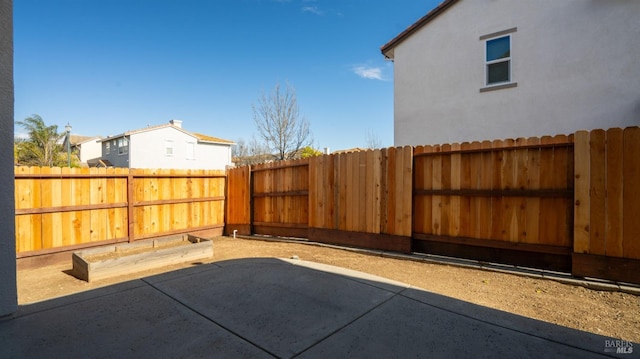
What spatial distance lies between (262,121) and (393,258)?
42.2 feet

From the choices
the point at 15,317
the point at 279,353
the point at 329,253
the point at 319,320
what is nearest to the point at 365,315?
the point at 319,320

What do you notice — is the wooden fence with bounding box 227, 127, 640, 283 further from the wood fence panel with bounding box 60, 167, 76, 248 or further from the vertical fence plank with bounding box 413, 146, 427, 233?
the wood fence panel with bounding box 60, 167, 76, 248

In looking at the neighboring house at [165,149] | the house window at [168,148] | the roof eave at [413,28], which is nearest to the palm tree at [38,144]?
the neighboring house at [165,149]

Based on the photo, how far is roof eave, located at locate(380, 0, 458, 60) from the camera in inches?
318

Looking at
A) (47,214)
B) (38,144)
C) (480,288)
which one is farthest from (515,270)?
(38,144)

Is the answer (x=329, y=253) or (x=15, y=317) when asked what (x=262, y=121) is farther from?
(x=15, y=317)

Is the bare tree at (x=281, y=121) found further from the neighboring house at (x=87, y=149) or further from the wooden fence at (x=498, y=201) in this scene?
the neighboring house at (x=87, y=149)

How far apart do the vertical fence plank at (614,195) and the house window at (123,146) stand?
2839 centimetres

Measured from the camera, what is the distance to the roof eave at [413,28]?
318 inches

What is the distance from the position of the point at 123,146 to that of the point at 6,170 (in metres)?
26.0

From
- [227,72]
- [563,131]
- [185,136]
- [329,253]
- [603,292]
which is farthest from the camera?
[185,136]

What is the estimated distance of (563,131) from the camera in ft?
21.4

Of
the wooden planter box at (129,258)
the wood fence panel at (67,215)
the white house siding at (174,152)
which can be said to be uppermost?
the white house siding at (174,152)

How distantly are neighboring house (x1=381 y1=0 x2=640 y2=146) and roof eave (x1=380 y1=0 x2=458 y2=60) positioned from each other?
0.03m
